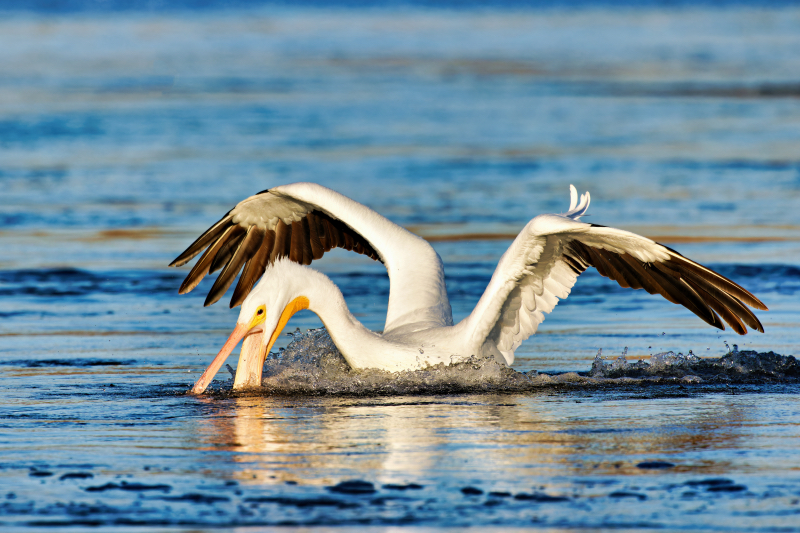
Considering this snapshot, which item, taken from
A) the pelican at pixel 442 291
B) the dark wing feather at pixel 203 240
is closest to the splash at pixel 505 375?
the pelican at pixel 442 291

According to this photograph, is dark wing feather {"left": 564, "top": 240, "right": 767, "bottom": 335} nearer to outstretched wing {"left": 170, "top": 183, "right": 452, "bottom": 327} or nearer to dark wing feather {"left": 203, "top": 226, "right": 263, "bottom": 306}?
outstretched wing {"left": 170, "top": 183, "right": 452, "bottom": 327}

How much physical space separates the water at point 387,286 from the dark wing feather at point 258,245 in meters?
0.49

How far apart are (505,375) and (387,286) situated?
3344 mm

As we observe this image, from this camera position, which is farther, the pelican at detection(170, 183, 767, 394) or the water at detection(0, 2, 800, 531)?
the pelican at detection(170, 183, 767, 394)

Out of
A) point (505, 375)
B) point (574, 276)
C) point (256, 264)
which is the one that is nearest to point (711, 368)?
point (574, 276)

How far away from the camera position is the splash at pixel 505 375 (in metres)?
7.91

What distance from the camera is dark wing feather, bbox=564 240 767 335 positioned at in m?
7.70

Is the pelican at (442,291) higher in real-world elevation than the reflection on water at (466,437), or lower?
higher

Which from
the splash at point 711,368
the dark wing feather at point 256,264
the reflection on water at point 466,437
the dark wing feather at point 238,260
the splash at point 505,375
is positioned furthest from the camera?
the dark wing feather at point 256,264

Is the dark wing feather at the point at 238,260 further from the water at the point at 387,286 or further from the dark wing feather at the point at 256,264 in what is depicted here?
the water at the point at 387,286

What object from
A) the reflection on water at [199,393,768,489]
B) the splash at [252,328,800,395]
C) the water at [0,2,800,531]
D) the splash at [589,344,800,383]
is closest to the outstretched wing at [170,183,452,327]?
the water at [0,2,800,531]

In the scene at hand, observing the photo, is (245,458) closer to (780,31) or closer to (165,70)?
(165,70)

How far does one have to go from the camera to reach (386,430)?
6.67 meters

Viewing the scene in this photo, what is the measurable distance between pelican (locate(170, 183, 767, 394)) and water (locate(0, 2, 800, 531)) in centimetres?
26
